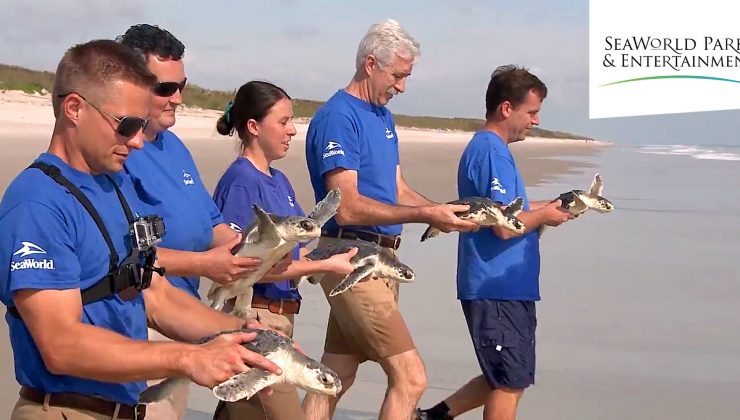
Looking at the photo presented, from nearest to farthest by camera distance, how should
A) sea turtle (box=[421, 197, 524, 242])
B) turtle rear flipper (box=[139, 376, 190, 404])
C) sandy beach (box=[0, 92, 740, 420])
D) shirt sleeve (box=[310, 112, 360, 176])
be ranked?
1. turtle rear flipper (box=[139, 376, 190, 404])
2. sea turtle (box=[421, 197, 524, 242])
3. shirt sleeve (box=[310, 112, 360, 176])
4. sandy beach (box=[0, 92, 740, 420])

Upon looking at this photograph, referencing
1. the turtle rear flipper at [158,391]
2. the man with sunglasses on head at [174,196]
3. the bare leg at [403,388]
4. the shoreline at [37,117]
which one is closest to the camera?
the turtle rear flipper at [158,391]

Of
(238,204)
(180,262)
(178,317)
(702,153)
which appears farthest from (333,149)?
(702,153)

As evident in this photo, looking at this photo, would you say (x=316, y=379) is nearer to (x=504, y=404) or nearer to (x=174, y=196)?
(x=174, y=196)

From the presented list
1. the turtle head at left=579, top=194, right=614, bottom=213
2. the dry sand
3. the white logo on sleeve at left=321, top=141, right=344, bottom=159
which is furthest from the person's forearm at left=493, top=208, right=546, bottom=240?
the dry sand

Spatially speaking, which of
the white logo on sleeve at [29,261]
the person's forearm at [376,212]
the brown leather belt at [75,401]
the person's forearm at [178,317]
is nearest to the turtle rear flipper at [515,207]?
the person's forearm at [376,212]

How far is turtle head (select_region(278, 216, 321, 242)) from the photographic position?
11.6ft

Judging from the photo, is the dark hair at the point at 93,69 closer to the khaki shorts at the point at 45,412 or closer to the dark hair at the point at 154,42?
the khaki shorts at the point at 45,412

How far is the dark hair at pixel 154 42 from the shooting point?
3736mm

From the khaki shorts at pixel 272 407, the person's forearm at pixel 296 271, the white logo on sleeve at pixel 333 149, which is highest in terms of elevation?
the white logo on sleeve at pixel 333 149

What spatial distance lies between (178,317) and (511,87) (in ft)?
7.89

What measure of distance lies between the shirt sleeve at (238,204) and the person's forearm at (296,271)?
0.26 metres

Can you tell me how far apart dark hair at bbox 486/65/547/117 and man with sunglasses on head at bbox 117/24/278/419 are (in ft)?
5.58

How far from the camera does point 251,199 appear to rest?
4199 mm

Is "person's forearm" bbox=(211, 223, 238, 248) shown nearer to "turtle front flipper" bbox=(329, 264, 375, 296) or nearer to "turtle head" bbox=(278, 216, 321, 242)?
"turtle head" bbox=(278, 216, 321, 242)
